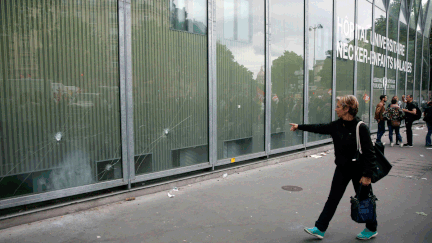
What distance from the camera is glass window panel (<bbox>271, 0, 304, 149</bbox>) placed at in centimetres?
938

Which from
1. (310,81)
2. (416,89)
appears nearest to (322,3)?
(310,81)

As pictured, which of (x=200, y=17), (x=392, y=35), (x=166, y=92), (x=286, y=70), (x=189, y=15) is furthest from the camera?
(x=392, y=35)

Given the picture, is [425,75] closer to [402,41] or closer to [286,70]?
[402,41]

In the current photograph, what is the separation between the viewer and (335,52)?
1211 centimetres

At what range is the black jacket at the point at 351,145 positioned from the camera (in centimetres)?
379

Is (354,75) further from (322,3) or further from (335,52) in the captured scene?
(322,3)

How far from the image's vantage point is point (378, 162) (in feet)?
13.1

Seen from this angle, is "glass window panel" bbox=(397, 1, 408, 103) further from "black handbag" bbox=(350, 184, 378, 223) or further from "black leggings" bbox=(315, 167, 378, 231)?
"black handbag" bbox=(350, 184, 378, 223)

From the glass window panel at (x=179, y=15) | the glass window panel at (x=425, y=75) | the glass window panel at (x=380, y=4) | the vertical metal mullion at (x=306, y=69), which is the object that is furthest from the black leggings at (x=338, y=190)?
the glass window panel at (x=425, y=75)

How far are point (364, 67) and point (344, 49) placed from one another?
8.18ft

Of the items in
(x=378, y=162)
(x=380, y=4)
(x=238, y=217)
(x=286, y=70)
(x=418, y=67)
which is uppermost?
(x=380, y=4)

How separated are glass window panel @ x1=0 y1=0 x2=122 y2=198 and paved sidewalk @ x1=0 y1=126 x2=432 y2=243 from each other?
0.78 metres

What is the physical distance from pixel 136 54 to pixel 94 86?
42.0 inches

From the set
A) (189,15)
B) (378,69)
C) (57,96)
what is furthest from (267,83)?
(378,69)
